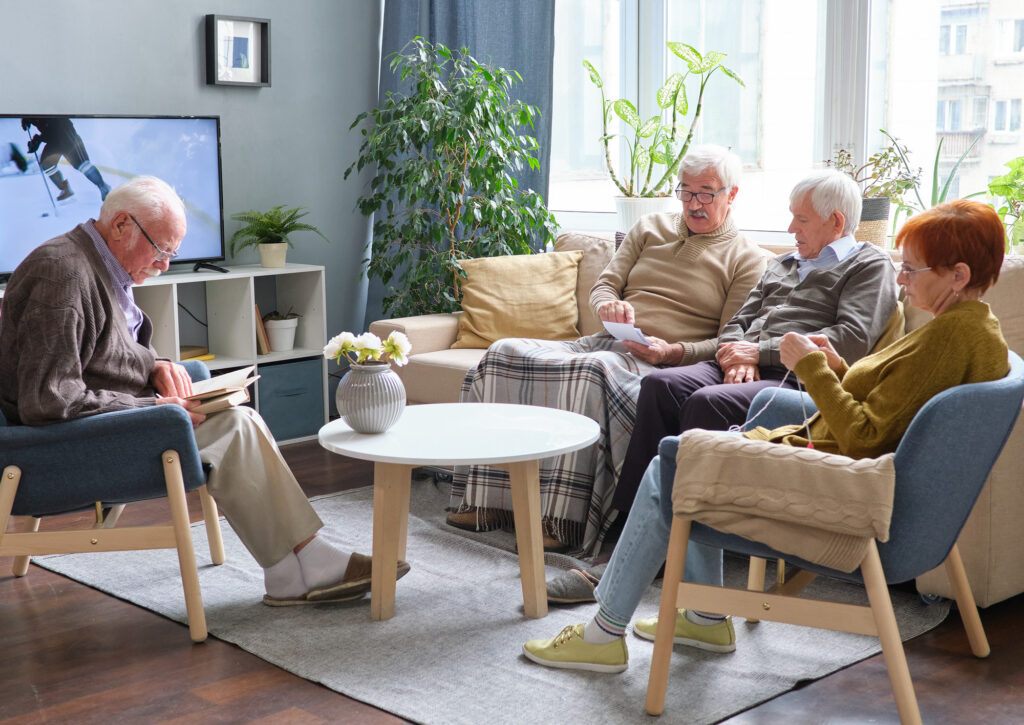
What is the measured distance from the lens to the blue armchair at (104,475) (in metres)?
2.33

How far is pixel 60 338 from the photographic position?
2346 millimetres

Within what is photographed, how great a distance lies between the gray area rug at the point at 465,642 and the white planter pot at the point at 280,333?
4.98 ft

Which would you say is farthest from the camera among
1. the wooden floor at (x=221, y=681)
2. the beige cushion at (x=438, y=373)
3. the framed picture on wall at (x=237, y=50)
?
the framed picture on wall at (x=237, y=50)

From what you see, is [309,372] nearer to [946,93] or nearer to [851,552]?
[946,93]

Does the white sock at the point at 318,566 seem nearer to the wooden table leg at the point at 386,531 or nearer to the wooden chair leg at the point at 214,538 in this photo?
the wooden table leg at the point at 386,531

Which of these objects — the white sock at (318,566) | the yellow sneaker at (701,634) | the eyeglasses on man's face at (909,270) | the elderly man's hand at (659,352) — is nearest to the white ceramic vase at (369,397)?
the white sock at (318,566)

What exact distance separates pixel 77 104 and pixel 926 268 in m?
3.31

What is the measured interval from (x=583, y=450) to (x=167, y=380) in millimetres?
1140

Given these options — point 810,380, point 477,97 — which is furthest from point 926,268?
point 477,97

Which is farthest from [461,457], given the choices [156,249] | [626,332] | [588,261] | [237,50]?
[237,50]

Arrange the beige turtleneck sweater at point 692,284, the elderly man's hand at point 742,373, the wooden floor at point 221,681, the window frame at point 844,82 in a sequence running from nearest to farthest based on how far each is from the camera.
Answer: the wooden floor at point 221,681 < the elderly man's hand at point 742,373 < the beige turtleneck sweater at point 692,284 < the window frame at point 844,82

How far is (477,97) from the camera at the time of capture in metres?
4.20

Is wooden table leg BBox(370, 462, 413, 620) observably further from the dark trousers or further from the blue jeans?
the dark trousers

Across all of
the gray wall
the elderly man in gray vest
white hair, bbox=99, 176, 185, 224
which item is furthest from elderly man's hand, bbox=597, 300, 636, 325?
the gray wall
